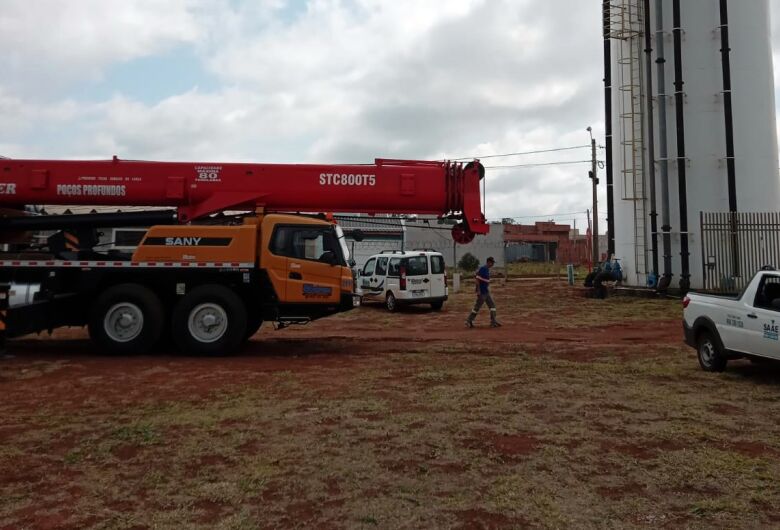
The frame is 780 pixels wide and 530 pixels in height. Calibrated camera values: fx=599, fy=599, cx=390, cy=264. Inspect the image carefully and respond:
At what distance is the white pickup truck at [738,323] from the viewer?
25.3 ft

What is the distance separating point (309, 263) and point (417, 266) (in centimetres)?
918

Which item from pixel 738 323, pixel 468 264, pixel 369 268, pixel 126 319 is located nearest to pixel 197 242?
pixel 126 319

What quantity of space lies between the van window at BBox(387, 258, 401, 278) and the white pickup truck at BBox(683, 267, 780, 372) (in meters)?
11.3

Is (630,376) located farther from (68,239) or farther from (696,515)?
(68,239)

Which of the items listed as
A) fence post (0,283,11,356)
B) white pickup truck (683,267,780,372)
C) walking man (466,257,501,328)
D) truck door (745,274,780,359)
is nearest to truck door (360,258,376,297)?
walking man (466,257,501,328)

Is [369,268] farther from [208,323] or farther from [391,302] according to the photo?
[208,323]

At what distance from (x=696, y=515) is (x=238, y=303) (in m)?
8.22

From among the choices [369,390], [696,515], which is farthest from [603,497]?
[369,390]

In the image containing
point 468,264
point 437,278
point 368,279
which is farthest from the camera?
point 468,264

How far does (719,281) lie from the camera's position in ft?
69.2

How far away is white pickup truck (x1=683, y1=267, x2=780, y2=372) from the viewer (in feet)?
25.3

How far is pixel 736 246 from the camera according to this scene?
20.8m

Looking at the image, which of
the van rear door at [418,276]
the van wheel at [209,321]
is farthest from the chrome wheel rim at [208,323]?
the van rear door at [418,276]

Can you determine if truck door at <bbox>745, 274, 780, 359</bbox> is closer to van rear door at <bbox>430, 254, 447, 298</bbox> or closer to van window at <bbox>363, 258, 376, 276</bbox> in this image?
van rear door at <bbox>430, 254, 447, 298</bbox>
